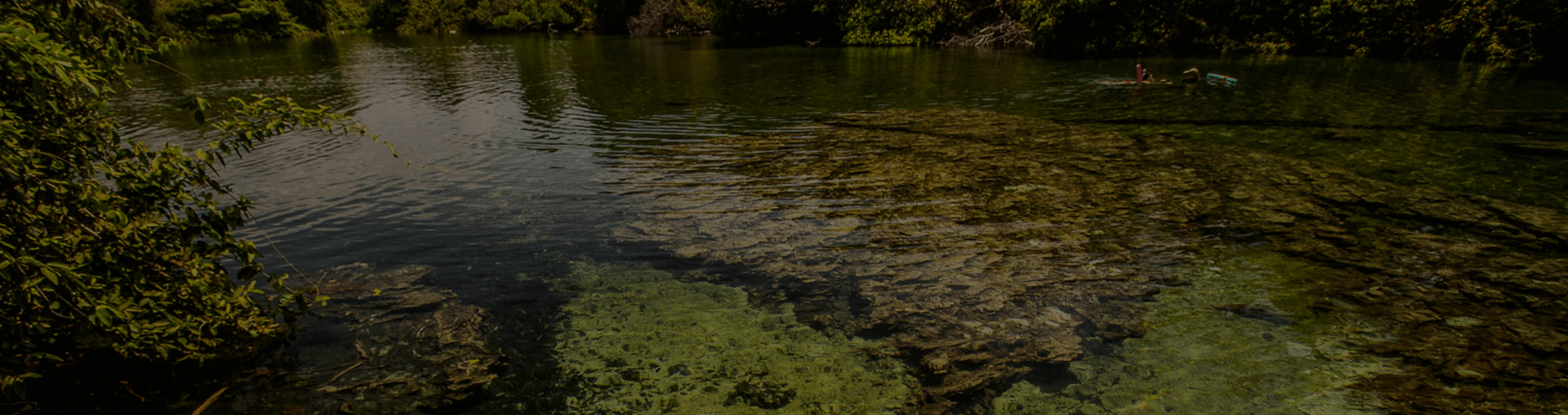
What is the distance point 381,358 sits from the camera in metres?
5.70

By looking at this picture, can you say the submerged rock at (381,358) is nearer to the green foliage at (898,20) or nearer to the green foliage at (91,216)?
the green foliage at (91,216)

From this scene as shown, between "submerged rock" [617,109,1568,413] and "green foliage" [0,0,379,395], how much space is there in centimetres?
420

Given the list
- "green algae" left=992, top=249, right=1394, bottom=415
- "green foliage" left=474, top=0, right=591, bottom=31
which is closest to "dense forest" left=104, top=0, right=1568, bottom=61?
"green algae" left=992, top=249, right=1394, bottom=415

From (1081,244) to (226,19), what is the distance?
283ft

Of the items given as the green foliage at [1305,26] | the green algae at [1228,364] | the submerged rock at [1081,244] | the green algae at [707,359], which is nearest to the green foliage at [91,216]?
the green algae at [707,359]

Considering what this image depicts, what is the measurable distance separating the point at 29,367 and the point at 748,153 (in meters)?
9.68

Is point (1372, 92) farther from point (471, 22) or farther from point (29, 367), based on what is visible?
point (471, 22)

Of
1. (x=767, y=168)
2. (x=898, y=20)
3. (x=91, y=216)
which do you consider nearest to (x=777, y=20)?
(x=898, y=20)

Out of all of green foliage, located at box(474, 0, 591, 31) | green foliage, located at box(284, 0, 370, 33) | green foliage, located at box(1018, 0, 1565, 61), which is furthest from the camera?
green foliage, located at box(474, 0, 591, 31)

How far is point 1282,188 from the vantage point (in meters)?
9.42

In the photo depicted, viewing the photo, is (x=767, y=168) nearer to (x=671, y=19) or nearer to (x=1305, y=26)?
(x=1305, y=26)

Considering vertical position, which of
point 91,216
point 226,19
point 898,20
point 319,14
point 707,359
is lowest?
point 707,359

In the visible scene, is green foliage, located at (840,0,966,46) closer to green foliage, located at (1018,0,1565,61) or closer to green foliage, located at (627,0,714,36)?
green foliage, located at (1018,0,1565,61)

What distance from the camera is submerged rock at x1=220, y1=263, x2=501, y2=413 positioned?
512cm
